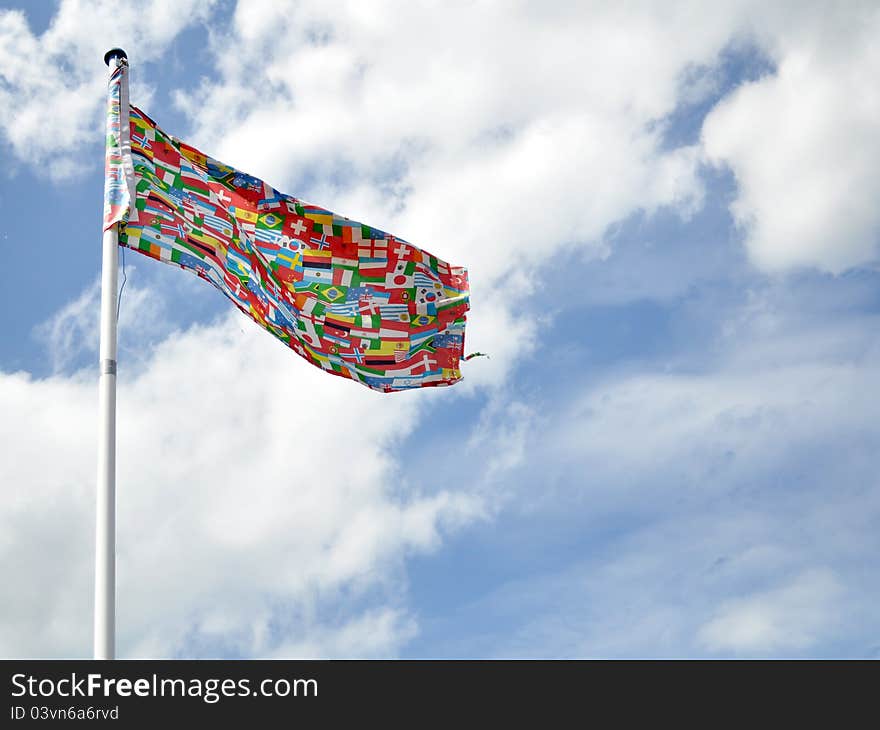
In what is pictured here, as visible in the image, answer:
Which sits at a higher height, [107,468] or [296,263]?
[296,263]

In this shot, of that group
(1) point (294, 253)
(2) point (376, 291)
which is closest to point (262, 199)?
(1) point (294, 253)

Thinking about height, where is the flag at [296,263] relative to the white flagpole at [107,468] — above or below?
above

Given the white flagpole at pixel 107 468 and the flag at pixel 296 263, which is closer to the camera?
the white flagpole at pixel 107 468

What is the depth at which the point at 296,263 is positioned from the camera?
2584 centimetres

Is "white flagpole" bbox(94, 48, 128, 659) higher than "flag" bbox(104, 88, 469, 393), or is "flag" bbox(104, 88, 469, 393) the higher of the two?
"flag" bbox(104, 88, 469, 393)

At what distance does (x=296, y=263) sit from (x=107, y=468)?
914 centimetres

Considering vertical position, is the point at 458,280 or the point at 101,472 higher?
the point at 458,280

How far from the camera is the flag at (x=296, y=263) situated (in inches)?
872

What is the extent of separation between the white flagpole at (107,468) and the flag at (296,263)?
152 centimetres

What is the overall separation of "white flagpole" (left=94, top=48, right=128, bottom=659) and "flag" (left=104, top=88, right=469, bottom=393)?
152 centimetres

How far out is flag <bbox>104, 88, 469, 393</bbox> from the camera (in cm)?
2216

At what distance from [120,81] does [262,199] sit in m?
4.64

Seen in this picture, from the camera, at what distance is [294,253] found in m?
25.8
